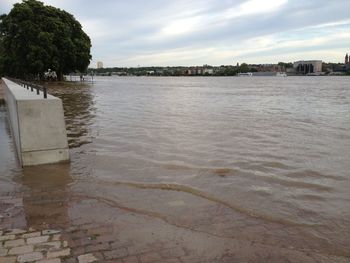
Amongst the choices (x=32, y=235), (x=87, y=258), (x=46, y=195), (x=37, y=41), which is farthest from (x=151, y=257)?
(x=37, y=41)

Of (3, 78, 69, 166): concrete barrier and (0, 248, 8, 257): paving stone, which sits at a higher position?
(3, 78, 69, 166): concrete barrier

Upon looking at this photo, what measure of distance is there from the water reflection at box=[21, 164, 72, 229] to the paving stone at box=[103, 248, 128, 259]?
1.02 meters

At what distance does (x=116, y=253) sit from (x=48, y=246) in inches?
30.5

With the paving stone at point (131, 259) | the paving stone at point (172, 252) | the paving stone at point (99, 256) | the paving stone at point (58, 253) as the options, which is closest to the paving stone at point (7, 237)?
the paving stone at point (58, 253)

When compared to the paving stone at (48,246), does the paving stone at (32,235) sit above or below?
below

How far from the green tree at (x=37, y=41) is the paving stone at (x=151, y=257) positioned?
47078mm

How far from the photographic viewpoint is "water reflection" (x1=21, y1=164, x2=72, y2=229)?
5.04m

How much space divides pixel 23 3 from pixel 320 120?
4561 centimetres

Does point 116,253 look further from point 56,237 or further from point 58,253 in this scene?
point 56,237

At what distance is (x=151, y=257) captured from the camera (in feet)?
13.2

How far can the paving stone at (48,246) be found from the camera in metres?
4.16

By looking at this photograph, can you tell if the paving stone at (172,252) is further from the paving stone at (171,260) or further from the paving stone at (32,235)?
the paving stone at (32,235)

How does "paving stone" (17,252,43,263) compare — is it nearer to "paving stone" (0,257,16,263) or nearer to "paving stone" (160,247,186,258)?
"paving stone" (0,257,16,263)

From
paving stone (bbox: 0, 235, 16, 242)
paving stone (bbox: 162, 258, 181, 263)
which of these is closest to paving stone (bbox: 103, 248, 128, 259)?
paving stone (bbox: 162, 258, 181, 263)
